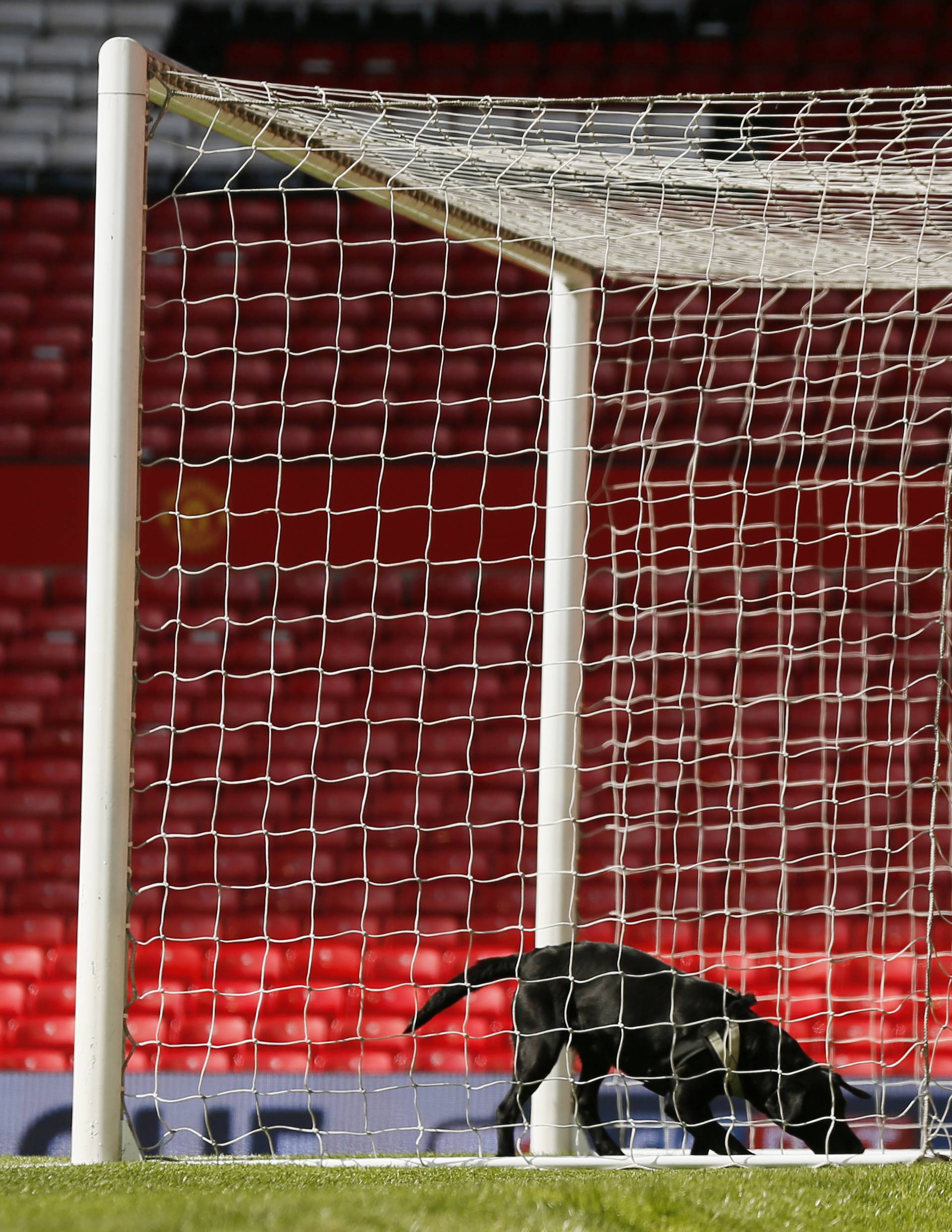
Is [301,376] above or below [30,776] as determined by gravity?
above

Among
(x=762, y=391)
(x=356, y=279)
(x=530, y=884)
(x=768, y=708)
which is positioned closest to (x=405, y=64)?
(x=356, y=279)

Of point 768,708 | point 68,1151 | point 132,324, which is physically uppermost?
point 132,324

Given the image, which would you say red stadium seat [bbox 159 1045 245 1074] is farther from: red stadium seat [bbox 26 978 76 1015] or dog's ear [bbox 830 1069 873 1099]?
dog's ear [bbox 830 1069 873 1099]

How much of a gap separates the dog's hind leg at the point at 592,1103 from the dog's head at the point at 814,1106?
33cm

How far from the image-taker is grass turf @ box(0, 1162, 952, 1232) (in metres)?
1.62

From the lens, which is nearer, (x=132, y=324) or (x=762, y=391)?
(x=132, y=324)

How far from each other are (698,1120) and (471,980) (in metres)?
0.50

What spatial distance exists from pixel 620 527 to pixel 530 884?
1.39m

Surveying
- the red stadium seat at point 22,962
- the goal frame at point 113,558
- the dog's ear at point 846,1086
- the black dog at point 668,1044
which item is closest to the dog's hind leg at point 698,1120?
Answer: the black dog at point 668,1044

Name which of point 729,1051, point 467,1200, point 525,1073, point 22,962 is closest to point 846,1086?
point 729,1051

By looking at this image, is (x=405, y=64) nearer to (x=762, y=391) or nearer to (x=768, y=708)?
(x=762, y=391)

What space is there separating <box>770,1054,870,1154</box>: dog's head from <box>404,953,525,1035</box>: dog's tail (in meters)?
0.55

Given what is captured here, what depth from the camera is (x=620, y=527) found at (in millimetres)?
4668

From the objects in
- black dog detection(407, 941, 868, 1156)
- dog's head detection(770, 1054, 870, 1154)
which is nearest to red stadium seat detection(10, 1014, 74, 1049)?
black dog detection(407, 941, 868, 1156)
